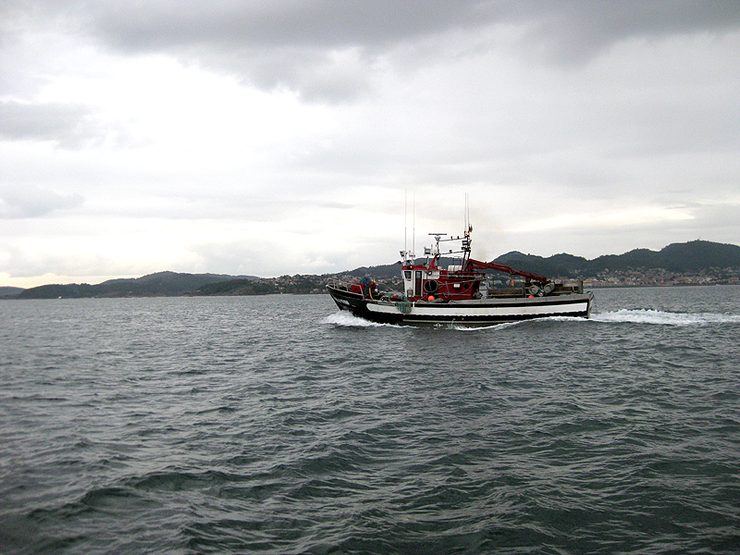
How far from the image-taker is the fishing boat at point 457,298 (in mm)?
38375

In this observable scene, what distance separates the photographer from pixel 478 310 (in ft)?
125

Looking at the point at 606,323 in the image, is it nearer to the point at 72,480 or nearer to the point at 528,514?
the point at 528,514

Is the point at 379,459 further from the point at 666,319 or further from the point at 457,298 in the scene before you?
the point at 666,319

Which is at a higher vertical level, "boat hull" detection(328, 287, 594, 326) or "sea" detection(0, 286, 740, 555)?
"boat hull" detection(328, 287, 594, 326)

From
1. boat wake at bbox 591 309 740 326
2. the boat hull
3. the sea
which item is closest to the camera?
the sea

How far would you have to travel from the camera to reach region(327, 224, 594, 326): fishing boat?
38375 millimetres

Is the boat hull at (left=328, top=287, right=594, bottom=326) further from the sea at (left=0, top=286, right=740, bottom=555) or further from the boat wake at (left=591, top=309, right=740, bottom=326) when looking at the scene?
the sea at (left=0, top=286, right=740, bottom=555)

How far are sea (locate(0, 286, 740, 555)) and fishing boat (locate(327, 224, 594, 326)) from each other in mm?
16083

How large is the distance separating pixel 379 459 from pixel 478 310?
2889cm

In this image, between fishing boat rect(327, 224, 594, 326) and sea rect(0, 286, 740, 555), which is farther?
fishing boat rect(327, 224, 594, 326)

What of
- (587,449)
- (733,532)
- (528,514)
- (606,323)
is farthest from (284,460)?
(606,323)

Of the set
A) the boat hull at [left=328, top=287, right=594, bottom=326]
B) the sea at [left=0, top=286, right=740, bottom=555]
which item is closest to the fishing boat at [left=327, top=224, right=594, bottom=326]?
the boat hull at [left=328, top=287, right=594, bottom=326]

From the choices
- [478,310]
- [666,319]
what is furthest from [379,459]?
[666,319]

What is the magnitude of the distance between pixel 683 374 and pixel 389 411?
478 inches
